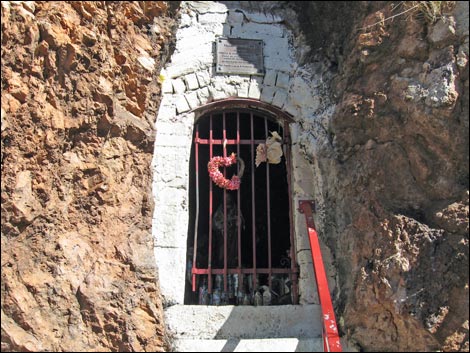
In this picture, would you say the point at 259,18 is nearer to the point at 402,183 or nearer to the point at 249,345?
the point at 402,183

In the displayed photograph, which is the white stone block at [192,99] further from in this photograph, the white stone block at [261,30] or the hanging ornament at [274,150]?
the white stone block at [261,30]

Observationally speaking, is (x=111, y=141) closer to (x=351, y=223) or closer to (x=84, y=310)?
(x=84, y=310)

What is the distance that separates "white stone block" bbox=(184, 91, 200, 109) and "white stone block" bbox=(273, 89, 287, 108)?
2.46 ft

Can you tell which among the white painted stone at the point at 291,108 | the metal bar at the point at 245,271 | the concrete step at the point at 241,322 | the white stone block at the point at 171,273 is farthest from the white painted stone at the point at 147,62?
the concrete step at the point at 241,322

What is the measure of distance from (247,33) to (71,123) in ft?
7.39

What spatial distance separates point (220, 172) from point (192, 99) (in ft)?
2.43

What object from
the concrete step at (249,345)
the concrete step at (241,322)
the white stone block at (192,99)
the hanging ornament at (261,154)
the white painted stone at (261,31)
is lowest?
the concrete step at (249,345)

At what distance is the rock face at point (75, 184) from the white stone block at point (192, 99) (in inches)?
20.2

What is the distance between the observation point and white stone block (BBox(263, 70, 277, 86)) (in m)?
5.34

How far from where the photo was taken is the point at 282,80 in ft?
17.6

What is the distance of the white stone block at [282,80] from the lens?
5.34 m

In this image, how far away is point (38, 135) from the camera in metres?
3.88

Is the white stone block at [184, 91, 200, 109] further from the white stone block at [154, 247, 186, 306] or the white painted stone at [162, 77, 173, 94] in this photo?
the white stone block at [154, 247, 186, 306]

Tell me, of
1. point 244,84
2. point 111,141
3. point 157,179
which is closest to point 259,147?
point 244,84
